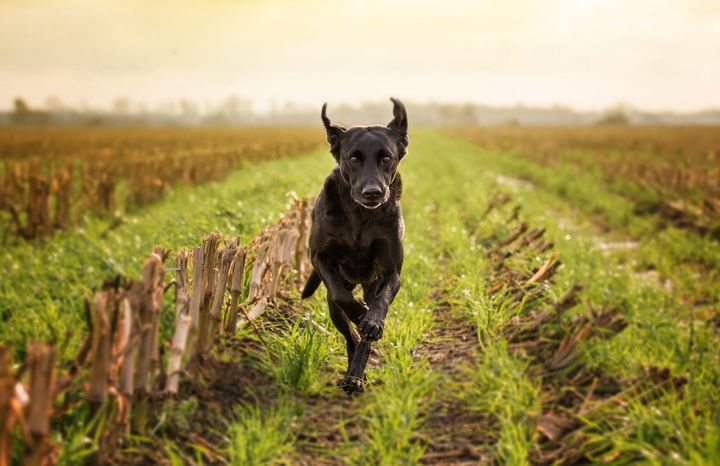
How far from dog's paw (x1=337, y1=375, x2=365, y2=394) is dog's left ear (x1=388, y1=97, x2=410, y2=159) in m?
1.61

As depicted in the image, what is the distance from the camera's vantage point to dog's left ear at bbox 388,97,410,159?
167 inches

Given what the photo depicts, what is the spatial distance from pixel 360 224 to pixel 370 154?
46cm

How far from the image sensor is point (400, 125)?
14.5 ft

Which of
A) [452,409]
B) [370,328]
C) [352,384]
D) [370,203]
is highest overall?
[370,203]

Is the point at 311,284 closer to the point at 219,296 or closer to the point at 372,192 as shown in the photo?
the point at 219,296

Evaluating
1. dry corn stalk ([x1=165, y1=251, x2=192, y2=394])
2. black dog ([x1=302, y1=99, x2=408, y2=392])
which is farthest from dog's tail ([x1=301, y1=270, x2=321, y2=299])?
dry corn stalk ([x1=165, y1=251, x2=192, y2=394])

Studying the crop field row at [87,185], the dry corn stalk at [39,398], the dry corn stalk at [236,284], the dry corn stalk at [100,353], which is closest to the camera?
the dry corn stalk at [39,398]

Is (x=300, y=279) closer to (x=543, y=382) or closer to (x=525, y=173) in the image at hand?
(x=543, y=382)

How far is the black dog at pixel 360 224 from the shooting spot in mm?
3932

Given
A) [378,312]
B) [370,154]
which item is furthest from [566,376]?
[370,154]

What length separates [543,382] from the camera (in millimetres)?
4078

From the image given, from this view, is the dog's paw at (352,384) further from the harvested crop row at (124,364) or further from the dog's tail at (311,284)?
the dog's tail at (311,284)

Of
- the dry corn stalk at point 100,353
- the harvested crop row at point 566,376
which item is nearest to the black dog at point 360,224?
the harvested crop row at point 566,376

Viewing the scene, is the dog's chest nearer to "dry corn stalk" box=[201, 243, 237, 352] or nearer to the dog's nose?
the dog's nose
